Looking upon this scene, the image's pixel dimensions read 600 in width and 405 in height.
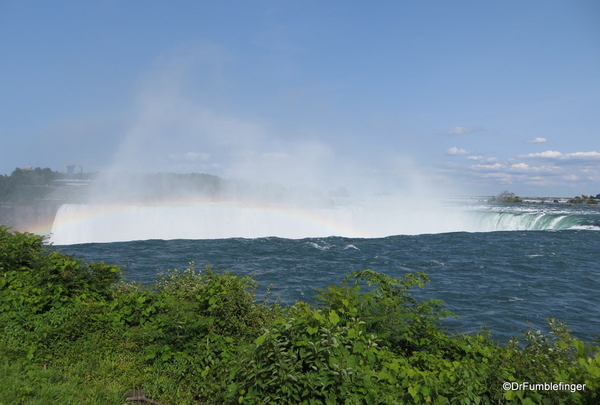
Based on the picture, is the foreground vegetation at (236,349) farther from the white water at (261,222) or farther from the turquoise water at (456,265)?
the white water at (261,222)

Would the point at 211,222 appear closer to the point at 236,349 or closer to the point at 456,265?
the point at 456,265

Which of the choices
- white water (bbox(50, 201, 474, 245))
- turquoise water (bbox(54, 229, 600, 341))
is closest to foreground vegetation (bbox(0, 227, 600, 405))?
turquoise water (bbox(54, 229, 600, 341))

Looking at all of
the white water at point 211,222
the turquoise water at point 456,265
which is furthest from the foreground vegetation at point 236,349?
the white water at point 211,222

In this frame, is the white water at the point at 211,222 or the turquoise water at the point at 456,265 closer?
the turquoise water at the point at 456,265

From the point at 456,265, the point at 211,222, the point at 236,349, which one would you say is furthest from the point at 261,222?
the point at 236,349

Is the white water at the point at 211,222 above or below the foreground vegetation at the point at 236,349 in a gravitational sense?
above

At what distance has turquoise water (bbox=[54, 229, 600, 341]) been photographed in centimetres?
1077

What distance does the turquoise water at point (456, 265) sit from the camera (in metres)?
10.8

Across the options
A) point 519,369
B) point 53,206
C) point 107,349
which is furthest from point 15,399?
point 53,206

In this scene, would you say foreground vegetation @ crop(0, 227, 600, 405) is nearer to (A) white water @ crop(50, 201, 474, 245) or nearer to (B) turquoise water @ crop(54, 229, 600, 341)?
(B) turquoise water @ crop(54, 229, 600, 341)

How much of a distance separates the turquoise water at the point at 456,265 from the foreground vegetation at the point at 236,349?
7.64ft

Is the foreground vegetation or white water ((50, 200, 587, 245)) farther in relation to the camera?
white water ((50, 200, 587, 245))

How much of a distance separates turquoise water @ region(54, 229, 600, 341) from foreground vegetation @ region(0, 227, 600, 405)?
2328mm

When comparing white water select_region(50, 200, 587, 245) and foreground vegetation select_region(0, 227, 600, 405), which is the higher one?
white water select_region(50, 200, 587, 245)
